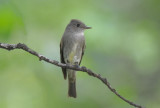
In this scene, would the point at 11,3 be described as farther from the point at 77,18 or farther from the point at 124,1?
the point at 124,1

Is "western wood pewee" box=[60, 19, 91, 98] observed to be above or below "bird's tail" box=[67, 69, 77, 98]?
above

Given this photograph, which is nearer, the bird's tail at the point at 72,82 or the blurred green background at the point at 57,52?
the blurred green background at the point at 57,52

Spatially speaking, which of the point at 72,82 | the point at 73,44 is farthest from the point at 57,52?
the point at 72,82

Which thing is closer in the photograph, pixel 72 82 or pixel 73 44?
pixel 73 44

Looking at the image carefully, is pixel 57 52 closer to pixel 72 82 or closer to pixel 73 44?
pixel 73 44

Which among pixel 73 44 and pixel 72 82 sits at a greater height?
pixel 73 44

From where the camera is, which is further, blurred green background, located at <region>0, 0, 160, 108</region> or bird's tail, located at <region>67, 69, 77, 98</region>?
bird's tail, located at <region>67, 69, 77, 98</region>

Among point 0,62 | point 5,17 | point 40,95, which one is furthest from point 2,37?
point 40,95

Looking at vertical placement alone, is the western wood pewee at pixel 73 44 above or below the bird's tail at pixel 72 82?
above
